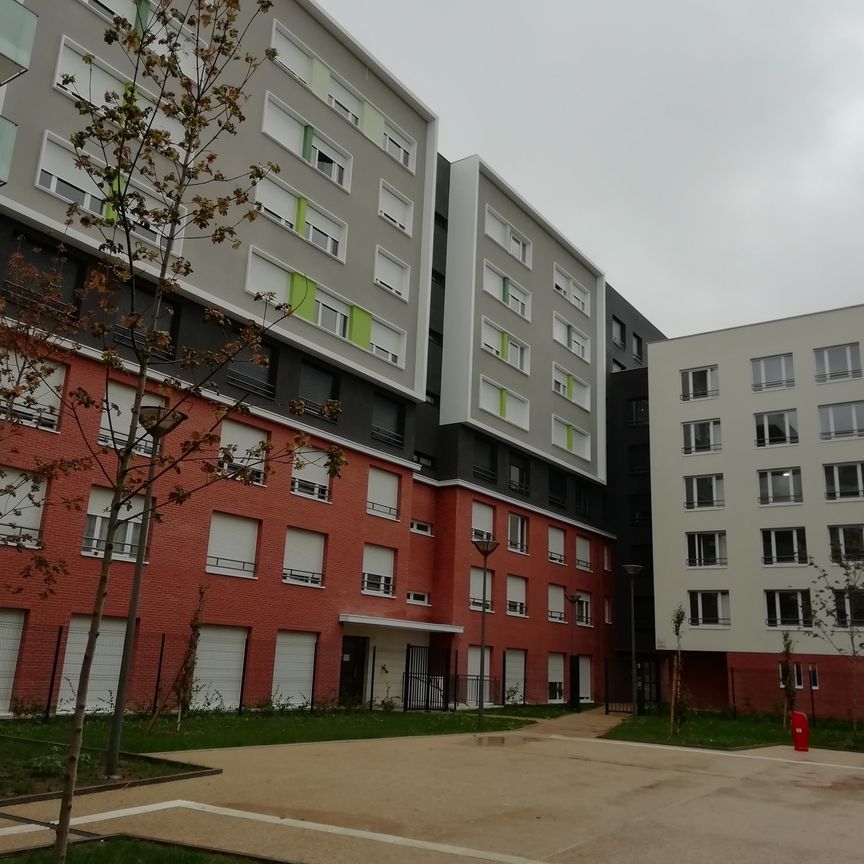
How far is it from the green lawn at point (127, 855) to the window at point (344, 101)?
83.6 feet

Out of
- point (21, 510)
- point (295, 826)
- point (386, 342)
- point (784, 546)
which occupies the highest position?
point (386, 342)

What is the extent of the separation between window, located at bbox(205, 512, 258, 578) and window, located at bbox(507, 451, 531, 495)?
46.7 ft

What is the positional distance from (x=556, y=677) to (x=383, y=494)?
1349 centimetres

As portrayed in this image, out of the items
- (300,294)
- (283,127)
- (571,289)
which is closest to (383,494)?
(300,294)

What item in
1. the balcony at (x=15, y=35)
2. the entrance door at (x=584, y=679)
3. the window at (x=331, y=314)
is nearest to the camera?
the balcony at (x=15, y=35)

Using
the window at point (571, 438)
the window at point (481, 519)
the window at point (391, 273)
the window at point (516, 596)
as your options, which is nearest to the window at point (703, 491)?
the window at point (571, 438)

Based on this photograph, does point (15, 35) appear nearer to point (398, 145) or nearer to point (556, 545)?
point (398, 145)

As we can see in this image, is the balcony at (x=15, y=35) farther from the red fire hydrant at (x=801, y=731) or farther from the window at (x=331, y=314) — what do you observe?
the red fire hydrant at (x=801, y=731)

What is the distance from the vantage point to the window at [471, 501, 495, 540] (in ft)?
106

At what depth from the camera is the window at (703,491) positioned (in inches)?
1448

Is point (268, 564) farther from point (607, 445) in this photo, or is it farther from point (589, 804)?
point (607, 445)

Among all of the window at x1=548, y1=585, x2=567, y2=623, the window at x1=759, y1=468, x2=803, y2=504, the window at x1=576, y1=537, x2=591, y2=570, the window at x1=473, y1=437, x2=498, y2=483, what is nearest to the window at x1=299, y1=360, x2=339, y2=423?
the window at x1=473, y1=437, x2=498, y2=483

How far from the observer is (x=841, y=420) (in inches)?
1373

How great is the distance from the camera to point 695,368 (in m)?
38.8
